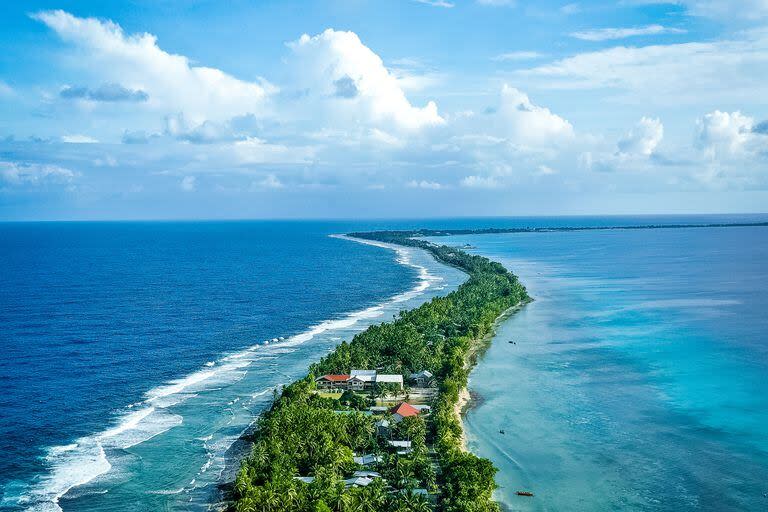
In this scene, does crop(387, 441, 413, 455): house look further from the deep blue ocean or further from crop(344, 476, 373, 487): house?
the deep blue ocean

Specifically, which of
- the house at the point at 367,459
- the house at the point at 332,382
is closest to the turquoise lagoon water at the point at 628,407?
the house at the point at 367,459

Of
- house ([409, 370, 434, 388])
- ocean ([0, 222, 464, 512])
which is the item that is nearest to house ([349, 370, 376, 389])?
house ([409, 370, 434, 388])

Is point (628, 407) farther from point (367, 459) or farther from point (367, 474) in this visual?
point (367, 474)

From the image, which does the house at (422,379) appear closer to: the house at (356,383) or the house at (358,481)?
the house at (356,383)

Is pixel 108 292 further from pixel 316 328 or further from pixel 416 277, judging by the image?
pixel 416 277

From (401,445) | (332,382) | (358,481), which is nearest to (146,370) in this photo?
(332,382)
